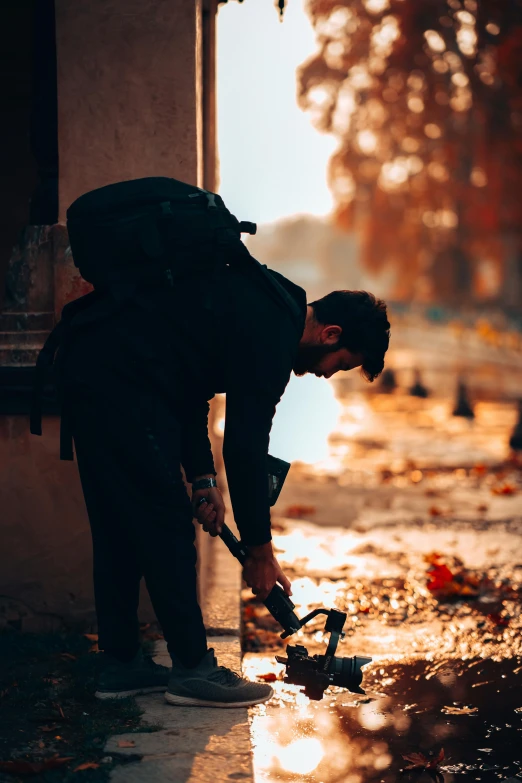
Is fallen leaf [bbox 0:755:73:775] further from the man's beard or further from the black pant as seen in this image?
the man's beard

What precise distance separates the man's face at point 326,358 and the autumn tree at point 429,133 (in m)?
23.6

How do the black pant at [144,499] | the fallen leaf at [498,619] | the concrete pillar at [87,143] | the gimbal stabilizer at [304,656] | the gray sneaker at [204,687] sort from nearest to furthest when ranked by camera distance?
the black pant at [144,499] → the gimbal stabilizer at [304,656] → the gray sneaker at [204,687] → the concrete pillar at [87,143] → the fallen leaf at [498,619]

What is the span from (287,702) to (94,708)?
2.38 feet

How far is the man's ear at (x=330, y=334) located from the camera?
3430 mm

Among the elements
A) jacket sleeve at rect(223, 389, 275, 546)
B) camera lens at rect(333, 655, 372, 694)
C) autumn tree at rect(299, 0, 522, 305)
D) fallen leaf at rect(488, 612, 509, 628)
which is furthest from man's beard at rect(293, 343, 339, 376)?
autumn tree at rect(299, 0, 522, 305)

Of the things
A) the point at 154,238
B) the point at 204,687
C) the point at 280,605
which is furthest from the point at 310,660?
the point at 154,238

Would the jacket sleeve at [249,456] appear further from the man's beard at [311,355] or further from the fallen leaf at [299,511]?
the fallen leaf at [299,511]

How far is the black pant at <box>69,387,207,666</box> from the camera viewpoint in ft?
11.2

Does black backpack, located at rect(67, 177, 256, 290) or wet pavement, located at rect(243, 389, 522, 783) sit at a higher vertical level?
black backpack, located at rect(67, 177, 256, 290)

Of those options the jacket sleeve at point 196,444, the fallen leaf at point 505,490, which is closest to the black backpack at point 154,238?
the jacket sleeve at point 196,444

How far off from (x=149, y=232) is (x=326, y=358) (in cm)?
73

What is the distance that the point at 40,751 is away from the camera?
3307mm

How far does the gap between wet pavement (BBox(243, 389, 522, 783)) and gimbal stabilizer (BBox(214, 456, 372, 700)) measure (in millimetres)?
164

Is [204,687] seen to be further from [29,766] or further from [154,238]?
[154,238]
